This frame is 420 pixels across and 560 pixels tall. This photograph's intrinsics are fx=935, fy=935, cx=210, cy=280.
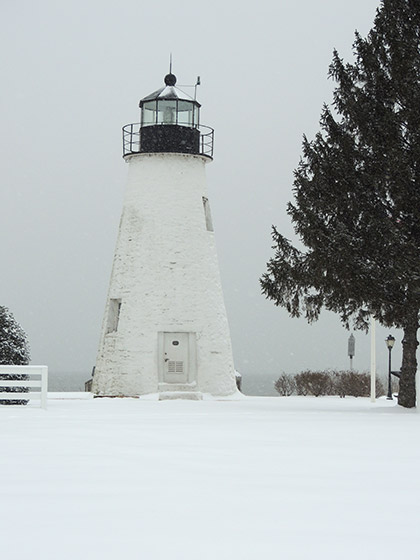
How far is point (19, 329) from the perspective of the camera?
23.6 metres

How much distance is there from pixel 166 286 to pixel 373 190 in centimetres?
924

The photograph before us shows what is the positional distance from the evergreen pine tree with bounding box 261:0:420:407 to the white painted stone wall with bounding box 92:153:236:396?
17.0ft

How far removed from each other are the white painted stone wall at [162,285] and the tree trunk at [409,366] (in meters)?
7.55

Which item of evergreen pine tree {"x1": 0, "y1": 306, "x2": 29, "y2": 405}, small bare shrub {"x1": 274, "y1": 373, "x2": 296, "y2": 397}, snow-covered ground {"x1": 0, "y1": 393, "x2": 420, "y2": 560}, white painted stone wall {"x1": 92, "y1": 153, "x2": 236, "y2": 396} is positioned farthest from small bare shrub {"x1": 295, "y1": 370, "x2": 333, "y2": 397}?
snow-covered ground {"x1": 0, "y1": 393, "x2": 420, "y2": 560}

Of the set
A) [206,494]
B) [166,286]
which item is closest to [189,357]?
[166,286]

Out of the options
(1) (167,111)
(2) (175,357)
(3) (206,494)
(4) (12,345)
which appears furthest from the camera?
(1) (167,111)

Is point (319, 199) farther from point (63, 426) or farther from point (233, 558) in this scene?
point (233, 558)

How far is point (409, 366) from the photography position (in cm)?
2422

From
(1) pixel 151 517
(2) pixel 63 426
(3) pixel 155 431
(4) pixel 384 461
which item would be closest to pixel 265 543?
(1) pixel 151 517

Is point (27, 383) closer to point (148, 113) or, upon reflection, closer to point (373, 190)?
point (373, 190)

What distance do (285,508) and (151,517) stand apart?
1128mm

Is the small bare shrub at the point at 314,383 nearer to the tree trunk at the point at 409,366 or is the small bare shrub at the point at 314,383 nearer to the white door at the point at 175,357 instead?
the white door at the point at 175,357

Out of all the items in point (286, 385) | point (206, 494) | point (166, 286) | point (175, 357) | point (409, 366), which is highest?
point (166, 286)

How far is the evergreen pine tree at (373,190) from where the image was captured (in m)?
21.6
